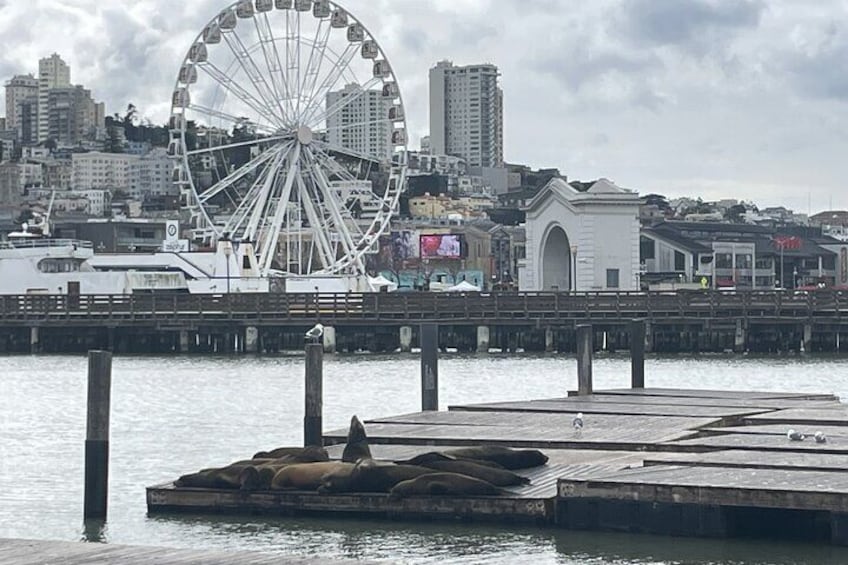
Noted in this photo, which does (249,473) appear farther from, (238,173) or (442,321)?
(238,173)

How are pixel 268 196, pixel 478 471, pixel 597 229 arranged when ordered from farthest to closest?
pixel 597 229
pixel 268 196
pixel 478 471

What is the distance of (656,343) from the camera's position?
70.4 m

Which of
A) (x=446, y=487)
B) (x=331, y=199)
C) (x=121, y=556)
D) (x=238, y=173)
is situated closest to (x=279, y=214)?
(x=331, y=199)

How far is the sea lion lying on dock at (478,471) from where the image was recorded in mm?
24188

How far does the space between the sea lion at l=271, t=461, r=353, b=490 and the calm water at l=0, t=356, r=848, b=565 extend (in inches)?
20.0

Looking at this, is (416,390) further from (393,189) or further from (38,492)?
(393,189)

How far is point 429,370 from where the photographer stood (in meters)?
35.3

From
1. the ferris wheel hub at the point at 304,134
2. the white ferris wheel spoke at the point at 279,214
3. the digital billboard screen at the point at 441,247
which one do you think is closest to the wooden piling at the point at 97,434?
the ferris wheel hub at the point at 304,134

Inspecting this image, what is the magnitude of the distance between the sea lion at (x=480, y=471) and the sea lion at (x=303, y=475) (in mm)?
1185

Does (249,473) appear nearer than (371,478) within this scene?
No

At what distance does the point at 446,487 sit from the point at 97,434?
4430 mm

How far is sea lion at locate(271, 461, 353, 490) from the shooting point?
24.6 metres

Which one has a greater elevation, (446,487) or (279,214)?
(279,214)

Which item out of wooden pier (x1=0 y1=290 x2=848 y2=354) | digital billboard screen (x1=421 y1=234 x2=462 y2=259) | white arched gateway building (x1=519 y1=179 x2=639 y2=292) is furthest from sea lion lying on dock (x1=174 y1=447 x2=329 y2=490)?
digital billboard screen (x1=421 y1=234 x2=462 y2=259)
